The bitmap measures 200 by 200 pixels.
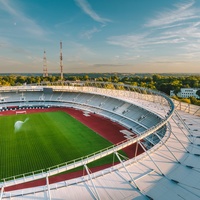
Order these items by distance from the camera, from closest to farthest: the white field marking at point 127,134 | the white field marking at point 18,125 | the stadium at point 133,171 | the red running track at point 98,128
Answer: the stadium at point 133,171
the red running track at point 98,128
the white field marking at point 127,134
the white field marking at point 18,125

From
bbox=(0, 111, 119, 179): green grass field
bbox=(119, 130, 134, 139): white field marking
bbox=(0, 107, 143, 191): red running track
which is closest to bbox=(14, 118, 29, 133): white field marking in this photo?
bbox=(0, 111, 119, 179): green grass field

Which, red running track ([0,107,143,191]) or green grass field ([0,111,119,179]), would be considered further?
green grass field ([0,111,119,179])

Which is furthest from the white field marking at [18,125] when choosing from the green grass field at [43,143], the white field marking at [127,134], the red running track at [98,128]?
the white field marking at [127,134]

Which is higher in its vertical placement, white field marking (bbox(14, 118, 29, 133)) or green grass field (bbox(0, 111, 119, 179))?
white field marking (bbox(14, 118, 29, 133))

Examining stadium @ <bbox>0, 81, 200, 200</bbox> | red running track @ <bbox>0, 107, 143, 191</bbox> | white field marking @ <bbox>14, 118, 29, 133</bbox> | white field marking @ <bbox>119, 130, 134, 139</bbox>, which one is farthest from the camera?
white field marking @ <bbox>14, 118, 29, 133</bbox>

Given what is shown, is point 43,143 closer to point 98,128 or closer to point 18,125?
point 98,128

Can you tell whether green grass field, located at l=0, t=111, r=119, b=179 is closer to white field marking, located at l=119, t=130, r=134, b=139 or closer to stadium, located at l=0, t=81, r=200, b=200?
stadium, located at l=0, t=81, r=200, b=200

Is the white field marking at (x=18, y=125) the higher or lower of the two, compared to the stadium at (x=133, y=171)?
lower

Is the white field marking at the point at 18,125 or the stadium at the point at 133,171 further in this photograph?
the white field marking at the point at 18,125

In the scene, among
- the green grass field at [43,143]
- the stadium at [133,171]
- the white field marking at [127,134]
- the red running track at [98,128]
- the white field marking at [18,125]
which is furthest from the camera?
the white field marking at [18,125]

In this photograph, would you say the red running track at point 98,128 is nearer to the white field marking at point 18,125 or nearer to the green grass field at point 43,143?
the green grass field at point 43,143
